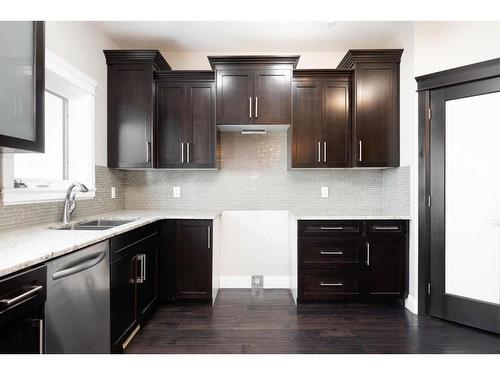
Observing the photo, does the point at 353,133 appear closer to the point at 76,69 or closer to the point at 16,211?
the point at 76,69

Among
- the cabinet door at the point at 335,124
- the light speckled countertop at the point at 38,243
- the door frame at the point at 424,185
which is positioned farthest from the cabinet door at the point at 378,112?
the light speckled countertop at the point at 38,243

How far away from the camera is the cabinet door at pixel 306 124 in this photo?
291cm

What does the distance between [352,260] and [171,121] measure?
232cm

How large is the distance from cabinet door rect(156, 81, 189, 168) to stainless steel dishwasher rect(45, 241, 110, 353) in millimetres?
1451

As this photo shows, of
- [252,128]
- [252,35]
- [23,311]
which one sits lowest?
[23,311]

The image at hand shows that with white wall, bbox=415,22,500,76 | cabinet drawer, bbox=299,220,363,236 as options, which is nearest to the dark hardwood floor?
cabinet drawer, bbox=299,220,363,236

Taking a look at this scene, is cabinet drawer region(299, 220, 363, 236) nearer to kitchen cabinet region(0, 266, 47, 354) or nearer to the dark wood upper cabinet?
the dark wood upper cabinet

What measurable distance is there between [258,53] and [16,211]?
9.20ft

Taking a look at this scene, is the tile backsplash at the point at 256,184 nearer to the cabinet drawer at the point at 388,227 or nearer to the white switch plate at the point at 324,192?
the white switch plate at the point at 324,192

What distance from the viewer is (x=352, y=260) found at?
8.91 feet

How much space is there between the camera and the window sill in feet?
5.67

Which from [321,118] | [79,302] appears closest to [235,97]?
[321,118]

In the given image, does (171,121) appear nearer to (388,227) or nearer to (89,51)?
(89,51)

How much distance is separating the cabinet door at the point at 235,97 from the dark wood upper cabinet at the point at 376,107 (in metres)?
1.08
